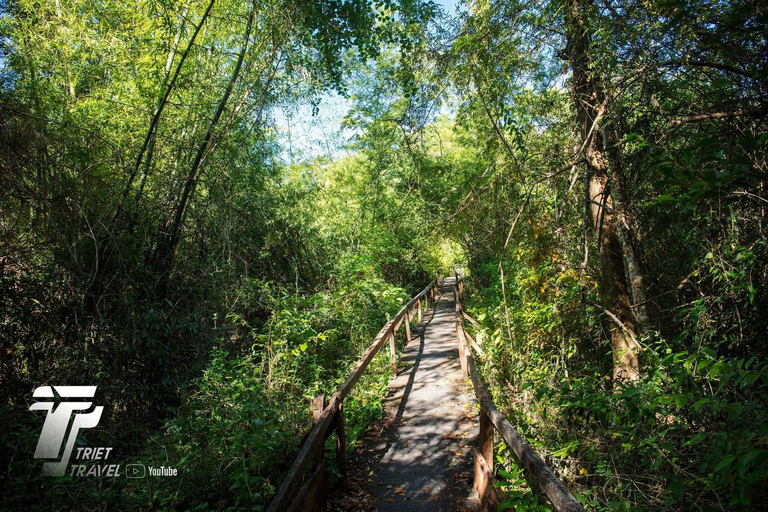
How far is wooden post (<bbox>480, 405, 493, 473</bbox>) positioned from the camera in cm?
359

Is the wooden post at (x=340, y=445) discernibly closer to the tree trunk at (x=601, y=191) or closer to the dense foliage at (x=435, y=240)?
the dense foliage at (x=435, y=240)

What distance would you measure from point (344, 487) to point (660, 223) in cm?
521

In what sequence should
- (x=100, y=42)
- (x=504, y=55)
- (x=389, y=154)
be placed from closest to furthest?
(x=504, y=55) < (x=100, y=42) < (x=389, y=154)

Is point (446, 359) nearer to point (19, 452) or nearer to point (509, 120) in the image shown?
point (509, 120)

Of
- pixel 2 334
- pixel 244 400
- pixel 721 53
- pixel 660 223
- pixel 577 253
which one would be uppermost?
pixel 721 53

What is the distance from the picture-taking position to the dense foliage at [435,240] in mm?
3252

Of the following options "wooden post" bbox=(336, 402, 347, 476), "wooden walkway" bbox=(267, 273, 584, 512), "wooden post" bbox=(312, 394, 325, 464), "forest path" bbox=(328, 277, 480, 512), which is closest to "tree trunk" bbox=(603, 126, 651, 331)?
"wooden walkway" bbox=(267, 273, 584, 512)

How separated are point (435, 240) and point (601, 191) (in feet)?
8.40

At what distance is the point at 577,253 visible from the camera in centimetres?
612

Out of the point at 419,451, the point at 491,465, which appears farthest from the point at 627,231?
the point at 419,451

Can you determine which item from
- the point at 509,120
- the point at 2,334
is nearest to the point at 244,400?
the point at 2,334

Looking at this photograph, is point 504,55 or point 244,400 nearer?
point 244,400

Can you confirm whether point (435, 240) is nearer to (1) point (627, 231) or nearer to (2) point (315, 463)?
(1) point (627, 231)

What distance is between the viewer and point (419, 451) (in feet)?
15.8
